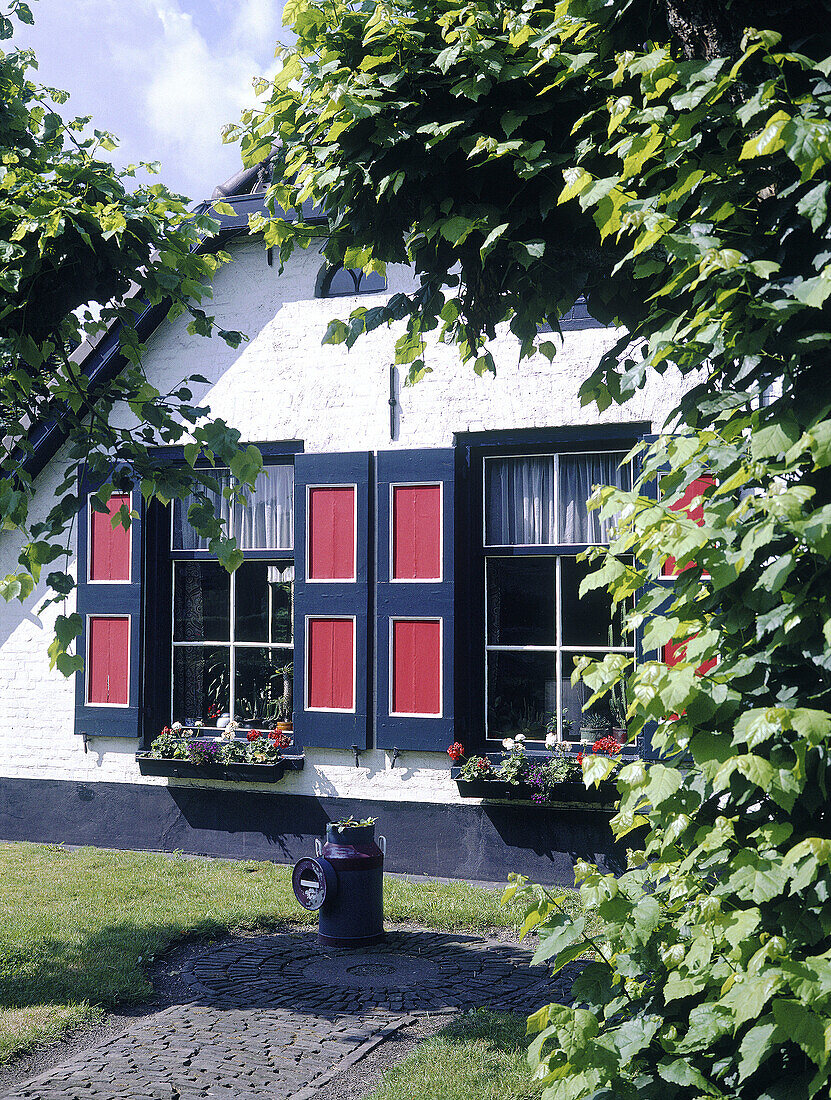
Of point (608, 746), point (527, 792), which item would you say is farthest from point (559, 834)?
point (608, 746)

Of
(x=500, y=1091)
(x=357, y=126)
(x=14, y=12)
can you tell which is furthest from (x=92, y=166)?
(x=500, y=1091)

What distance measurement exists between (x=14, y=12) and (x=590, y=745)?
5176 millimetres

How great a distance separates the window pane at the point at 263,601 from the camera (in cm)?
793

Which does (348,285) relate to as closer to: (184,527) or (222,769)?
(184,527)

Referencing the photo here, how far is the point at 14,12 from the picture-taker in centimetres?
439

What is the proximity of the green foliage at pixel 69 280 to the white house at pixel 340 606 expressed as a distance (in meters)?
2.64

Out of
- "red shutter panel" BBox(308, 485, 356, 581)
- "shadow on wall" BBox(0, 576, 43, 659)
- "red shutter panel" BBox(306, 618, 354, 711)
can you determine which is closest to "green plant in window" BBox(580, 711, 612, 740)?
"red shutter panel" BBox(306, 618, 354, 711)

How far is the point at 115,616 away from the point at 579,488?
375cm

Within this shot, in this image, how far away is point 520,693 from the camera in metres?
7.14

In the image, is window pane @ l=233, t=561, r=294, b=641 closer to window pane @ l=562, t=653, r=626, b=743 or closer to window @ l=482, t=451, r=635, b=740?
window @ l=482, t=451, r=635, b=740

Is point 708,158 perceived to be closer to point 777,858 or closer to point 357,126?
point 357,126

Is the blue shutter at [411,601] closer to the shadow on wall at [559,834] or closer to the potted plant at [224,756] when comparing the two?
the shadow on wall at [559,834]

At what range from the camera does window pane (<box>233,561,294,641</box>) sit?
26.0 ft

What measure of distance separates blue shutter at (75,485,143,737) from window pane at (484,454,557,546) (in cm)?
275
